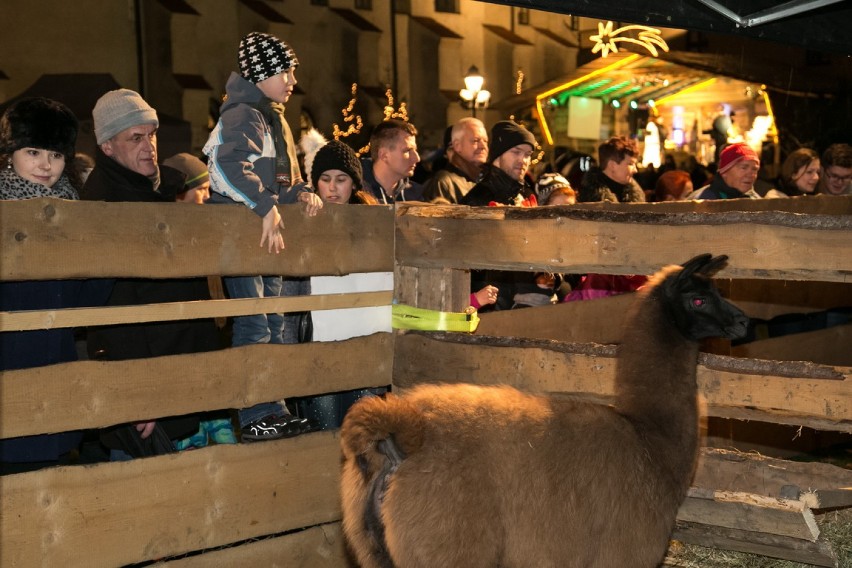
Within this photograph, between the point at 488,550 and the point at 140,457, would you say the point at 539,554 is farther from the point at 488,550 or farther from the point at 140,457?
the point at 140,457

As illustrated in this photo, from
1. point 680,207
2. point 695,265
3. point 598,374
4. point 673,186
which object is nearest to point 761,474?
point 598,374

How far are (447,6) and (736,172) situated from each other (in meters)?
22.2

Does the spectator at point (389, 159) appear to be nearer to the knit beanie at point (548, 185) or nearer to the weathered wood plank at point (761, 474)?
the knit beanie at point (548, 185)

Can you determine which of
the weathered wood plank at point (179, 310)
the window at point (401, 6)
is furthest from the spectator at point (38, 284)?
the window at point (401, 6)

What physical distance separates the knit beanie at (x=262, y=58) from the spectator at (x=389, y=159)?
163 centimetres

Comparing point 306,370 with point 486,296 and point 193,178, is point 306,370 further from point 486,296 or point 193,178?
point 193,178

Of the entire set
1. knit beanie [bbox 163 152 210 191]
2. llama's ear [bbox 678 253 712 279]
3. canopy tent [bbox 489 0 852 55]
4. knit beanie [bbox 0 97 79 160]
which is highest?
canopy tent [bbox 489 0 852 55]

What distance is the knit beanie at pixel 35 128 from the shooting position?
4.70 m

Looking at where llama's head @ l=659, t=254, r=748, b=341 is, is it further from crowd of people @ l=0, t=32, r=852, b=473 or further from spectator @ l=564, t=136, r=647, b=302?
spectator @ l=564, t=136, r=647, b=302

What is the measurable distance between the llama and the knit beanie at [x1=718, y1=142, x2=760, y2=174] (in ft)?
19.3

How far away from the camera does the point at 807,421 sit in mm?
4402

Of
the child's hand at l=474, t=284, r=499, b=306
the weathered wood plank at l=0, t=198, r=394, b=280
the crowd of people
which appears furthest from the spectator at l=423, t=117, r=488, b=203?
the weathered wood plank at l=0, t=198, r=394, b=280

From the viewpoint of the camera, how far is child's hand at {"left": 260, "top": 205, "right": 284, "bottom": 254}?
15.4ft

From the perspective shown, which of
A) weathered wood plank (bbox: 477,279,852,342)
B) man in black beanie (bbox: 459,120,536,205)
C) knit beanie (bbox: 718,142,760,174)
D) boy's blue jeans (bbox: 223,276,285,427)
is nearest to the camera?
boy's blue jeans (bbox: 223,276,285,427)
